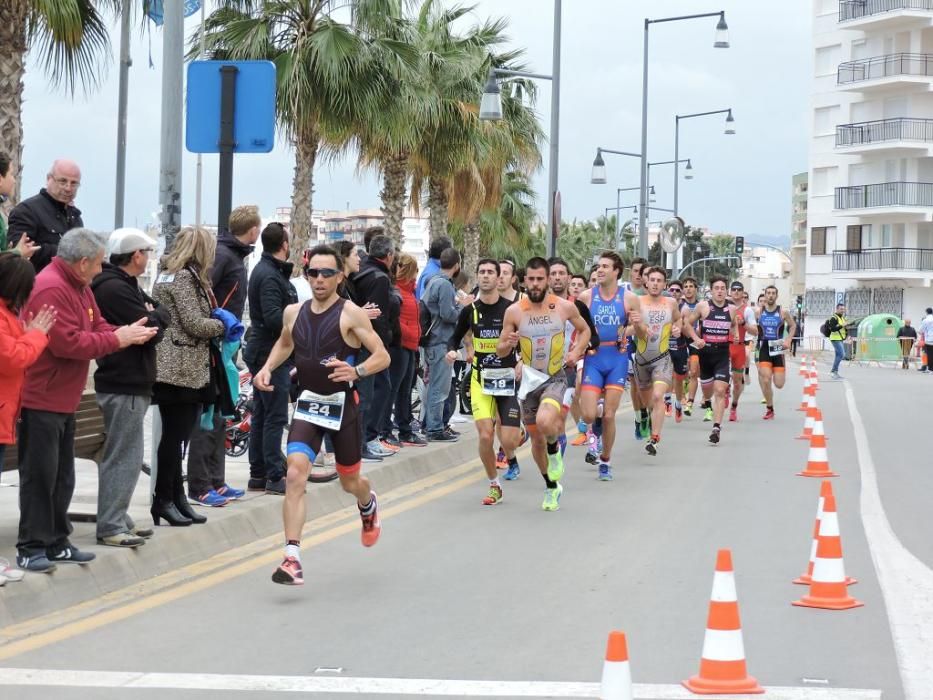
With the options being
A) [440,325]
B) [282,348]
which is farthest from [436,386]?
[282,348]

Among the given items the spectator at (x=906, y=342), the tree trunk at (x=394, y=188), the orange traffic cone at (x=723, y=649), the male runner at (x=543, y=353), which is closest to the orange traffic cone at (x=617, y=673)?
the orange traffic cone at (x=723, y=649)

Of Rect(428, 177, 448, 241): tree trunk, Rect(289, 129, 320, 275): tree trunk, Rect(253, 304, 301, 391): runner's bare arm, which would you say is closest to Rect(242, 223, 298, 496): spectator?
Rect(253, 304, 301, 391): runner's bare arm

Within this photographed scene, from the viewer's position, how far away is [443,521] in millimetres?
10773

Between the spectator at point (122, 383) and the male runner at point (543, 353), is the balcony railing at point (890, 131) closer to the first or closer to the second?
the male runner at point (543, 353)

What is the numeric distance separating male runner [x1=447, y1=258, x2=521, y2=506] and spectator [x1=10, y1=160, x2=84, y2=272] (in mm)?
3883

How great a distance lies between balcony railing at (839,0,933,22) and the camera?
66.1m

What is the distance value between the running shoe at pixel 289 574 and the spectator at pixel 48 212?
272 cm

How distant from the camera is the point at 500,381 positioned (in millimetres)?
11594

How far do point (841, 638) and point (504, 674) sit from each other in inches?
73.3

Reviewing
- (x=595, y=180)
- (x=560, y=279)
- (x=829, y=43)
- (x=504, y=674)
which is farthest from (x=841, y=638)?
(x=829, y=43)

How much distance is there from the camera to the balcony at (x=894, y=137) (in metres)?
66.6

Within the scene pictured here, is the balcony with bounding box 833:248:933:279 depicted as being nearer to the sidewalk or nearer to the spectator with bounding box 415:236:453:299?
the spectator with bounding box 415:236:453:299

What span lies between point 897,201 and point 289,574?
63.7 meters

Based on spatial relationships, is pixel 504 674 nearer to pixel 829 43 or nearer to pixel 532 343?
pixel 532 343
